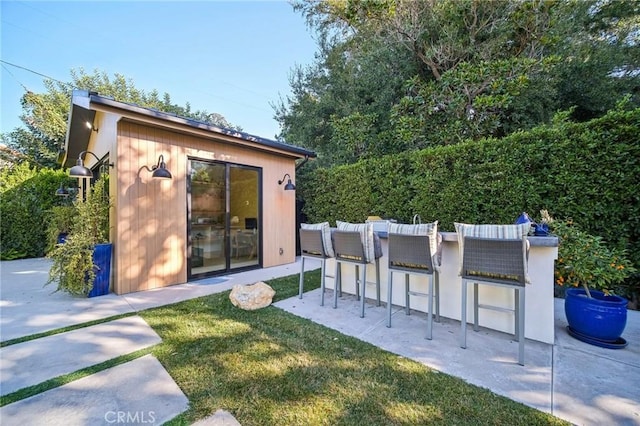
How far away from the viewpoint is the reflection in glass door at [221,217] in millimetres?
4930

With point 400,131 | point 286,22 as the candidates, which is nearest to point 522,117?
point 400,131

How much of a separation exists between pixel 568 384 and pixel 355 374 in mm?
1542

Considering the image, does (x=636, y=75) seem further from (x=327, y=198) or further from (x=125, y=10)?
(x=125, y=10)

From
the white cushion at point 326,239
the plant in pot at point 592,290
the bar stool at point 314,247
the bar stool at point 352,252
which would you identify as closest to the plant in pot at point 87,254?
the bar stool at point 314,247

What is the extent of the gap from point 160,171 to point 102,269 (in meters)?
1.69

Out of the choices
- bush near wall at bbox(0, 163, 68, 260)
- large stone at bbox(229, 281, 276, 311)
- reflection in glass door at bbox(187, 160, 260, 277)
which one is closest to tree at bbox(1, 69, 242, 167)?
bush near wall at bbox(0, 163, 68, 260)

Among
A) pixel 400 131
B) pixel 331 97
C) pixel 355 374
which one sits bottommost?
pixel 355 374

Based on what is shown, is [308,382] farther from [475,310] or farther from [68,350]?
[68,350]

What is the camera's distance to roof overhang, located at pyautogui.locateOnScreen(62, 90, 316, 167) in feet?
11.9

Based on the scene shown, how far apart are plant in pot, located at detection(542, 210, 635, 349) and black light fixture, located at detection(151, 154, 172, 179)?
5224 mm

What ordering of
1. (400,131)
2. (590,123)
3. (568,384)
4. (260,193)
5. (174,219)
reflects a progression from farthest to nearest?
1. (400,131)
2. (260,193)
3. (174,219)
4. (590,123)
5. (568,384)

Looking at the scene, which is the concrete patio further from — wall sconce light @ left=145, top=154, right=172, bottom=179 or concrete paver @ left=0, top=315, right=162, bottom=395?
wall sconce light @ left=145, top=154, right=172, bottom=179

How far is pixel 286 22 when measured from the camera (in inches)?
348

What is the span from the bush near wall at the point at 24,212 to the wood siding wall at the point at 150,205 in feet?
17.5
